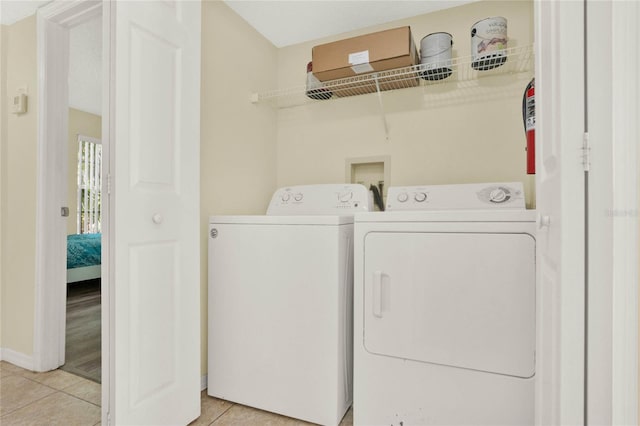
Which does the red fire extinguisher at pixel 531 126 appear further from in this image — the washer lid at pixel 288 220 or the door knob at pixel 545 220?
the washer lid at pixel 288 220

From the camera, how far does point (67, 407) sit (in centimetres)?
157

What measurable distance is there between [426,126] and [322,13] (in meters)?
1.00

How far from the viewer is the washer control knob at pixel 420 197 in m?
1.86

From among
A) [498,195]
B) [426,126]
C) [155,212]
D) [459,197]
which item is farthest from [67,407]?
[426,126]

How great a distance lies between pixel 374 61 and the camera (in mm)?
1865

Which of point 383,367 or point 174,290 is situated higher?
point 174,290

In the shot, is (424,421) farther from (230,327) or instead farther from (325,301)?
(230,327)

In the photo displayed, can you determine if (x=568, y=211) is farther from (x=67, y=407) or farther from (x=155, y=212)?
(x=67, y=407)

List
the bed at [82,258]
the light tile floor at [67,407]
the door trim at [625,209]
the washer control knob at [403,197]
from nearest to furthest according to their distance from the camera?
the door trim at [625,209] → the light tile floor at [67,407] → the washer control knob at [403,197] → the bed at [82,258]

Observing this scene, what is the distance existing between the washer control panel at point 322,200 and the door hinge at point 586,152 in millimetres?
1376

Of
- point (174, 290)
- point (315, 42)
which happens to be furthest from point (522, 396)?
point (315, 42)

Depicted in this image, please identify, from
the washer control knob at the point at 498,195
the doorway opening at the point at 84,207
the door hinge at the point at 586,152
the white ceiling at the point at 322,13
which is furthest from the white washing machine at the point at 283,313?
the white ceiling at the point at 322,13

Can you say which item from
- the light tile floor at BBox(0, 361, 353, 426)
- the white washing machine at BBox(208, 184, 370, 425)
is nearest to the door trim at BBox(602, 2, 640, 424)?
the white washing machine at BBox(208, 184, 370, 425)

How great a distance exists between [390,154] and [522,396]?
149cm
